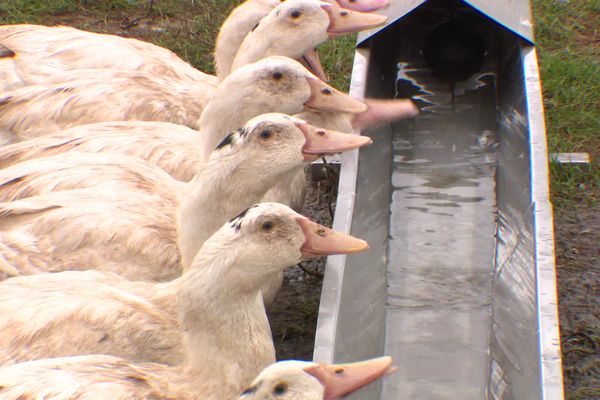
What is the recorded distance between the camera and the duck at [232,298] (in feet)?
11.3

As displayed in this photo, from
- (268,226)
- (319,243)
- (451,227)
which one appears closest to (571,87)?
(451,227)

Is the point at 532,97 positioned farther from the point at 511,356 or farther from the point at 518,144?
the point at 511,356

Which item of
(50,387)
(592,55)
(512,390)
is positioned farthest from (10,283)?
(592,55)

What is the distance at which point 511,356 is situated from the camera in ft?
14.3

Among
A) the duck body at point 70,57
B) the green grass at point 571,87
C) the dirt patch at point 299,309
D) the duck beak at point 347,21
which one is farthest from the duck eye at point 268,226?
the green grass at point 571,87

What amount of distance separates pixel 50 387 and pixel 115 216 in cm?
126

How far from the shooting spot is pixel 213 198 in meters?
3.99

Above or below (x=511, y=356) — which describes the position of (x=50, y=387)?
below

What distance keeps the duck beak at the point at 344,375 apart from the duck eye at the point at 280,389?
9 centimetres

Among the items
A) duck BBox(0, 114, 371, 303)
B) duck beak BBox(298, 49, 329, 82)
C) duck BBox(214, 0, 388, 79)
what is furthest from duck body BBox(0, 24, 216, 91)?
duck BBox(0, 114, 371, 303)

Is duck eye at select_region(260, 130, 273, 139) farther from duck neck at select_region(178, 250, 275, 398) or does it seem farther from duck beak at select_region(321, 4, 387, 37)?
duck beak at select_region(321, 4, 387, 37)

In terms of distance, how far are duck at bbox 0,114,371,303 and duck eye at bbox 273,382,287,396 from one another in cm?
127

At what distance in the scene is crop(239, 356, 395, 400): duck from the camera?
285 cm

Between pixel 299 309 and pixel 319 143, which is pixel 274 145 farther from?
pixel 299 309
